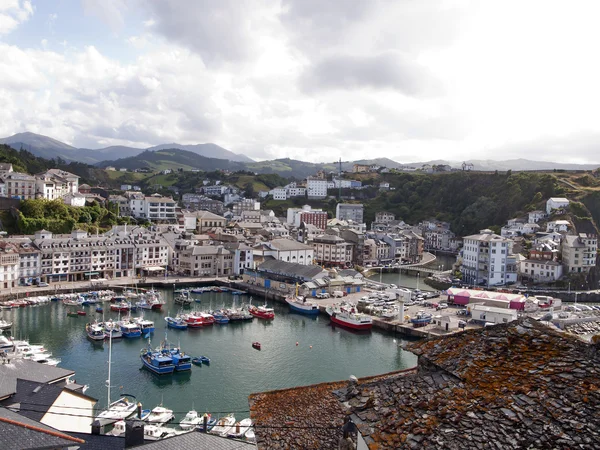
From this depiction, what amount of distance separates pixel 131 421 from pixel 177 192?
239ft

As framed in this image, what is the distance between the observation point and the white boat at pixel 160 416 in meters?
13.0

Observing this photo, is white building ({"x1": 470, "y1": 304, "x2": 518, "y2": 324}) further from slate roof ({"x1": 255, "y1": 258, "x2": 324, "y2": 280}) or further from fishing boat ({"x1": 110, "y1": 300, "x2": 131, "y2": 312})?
fishing boat ({"x1": 110, "y1": 300, "x2": 131, "y2": 312})

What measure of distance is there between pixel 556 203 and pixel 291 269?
31.2 meters

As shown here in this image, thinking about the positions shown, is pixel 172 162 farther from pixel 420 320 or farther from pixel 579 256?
pixel 420 320

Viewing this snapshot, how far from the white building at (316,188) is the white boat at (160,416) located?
209 feet

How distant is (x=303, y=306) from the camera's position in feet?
90.8

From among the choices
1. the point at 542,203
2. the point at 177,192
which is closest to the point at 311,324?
the point at 542,203

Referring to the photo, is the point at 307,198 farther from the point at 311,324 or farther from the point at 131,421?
the point at 131,421

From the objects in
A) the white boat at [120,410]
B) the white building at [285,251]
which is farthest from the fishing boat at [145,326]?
the white building at [285,251]

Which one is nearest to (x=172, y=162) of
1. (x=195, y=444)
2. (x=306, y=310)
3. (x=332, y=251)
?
(x=332, y=251)

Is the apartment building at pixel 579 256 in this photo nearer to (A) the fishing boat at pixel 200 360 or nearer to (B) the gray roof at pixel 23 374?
(A) the fishing boat at pixel 200 360

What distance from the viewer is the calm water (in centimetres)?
1590

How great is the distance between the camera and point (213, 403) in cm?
1511

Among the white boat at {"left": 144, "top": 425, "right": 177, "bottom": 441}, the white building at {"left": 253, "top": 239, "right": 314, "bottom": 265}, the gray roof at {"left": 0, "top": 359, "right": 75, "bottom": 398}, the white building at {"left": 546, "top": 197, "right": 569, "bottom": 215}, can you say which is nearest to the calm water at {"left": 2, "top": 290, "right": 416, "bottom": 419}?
the white boat at {"left": 144, "top": 425, "right": 177, "bottom": 441}
